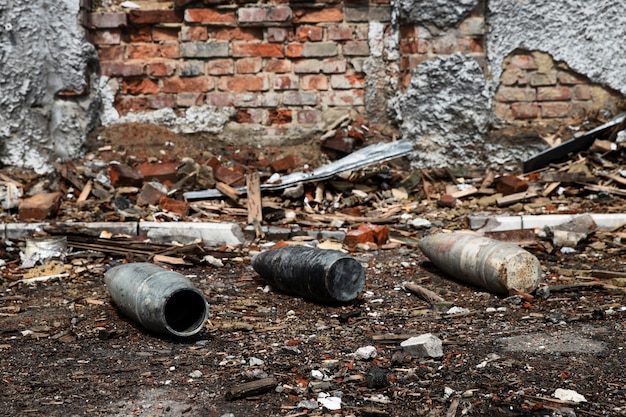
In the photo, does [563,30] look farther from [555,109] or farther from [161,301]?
[161,301]

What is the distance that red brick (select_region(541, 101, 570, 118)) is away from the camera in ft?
22.7

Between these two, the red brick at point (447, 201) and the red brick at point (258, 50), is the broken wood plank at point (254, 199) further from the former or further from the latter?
the red brick at point (447, 201)

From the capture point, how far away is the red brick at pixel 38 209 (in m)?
6.10

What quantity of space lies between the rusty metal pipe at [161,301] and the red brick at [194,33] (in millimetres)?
3567

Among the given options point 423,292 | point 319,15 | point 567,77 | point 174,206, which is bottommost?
point 423,292

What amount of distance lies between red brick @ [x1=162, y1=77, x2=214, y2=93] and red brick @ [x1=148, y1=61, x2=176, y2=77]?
0.21 ft

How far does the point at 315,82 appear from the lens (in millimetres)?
7203

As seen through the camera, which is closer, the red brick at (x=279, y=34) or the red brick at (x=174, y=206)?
the red brick at (x=174, y=206)

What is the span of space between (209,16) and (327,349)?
455cm

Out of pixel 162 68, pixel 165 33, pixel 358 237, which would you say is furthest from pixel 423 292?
pixel 165 33

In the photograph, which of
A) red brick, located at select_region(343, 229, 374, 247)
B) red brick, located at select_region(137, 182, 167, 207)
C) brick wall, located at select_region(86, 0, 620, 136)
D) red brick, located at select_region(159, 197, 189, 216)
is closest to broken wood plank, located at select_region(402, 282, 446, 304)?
red brick, located at select_region(343, 229, 374, 247)

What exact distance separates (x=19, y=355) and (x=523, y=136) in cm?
497

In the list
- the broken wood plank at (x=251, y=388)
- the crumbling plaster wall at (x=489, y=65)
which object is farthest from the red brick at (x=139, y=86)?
the broken wood plank at (x=251, y=388)

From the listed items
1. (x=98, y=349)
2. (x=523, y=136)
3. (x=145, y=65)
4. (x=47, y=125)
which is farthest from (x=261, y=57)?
(x=98, y=349)
